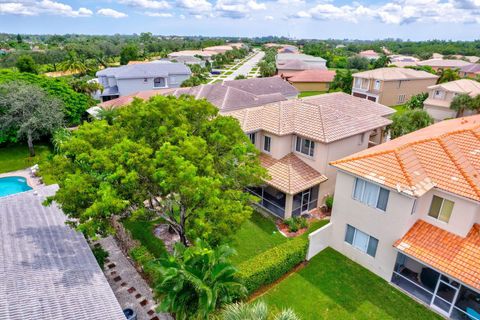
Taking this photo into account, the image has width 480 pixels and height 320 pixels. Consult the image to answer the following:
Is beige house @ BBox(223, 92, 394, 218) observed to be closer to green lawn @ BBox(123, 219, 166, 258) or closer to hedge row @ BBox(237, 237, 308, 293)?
hedge row @ BBox(237, 237, 308, 293)

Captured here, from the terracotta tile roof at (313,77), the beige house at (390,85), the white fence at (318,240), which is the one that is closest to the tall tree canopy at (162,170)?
the white fence at (318,240)

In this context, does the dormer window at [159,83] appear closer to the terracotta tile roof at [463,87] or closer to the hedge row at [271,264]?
the terracotta tile roof at [463,87]

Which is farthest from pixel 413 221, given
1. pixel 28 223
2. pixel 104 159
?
pixel 28 223

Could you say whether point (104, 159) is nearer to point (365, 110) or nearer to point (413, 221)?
point (413, 221)

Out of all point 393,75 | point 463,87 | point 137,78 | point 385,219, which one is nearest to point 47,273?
point 385,219

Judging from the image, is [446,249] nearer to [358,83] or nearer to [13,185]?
[13,185]
